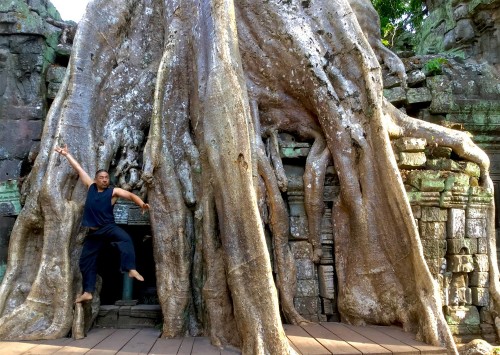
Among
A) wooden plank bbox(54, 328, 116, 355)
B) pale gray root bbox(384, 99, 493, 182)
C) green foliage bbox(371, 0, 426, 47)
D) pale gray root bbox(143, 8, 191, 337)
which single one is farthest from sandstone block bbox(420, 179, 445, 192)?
green foliage bbox(371, 0, 426, 47)

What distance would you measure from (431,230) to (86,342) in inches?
117

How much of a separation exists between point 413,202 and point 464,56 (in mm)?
3972

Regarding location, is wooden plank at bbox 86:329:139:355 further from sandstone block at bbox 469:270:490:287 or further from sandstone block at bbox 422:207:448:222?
sandstone block at bbox 469:270:490:287

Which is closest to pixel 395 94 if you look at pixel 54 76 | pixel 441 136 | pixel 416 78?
pixel 416 78

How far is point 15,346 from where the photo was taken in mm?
3121

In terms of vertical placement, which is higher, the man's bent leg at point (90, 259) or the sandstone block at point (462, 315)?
the man's bent leg at point (90, 259)

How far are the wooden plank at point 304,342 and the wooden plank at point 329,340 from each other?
41mm

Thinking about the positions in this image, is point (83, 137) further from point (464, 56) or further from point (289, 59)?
point (464, 56)

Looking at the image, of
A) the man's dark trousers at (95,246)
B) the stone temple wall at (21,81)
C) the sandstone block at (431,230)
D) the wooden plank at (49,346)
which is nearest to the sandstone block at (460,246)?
the sandstone block at (431,230)

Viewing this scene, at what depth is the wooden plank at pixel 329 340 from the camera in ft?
9.87

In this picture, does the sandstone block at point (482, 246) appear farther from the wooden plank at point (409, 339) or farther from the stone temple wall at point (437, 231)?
the wooden plank at point (409, 339)

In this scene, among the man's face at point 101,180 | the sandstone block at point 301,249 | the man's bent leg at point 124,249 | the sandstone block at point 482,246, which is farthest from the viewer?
the sandstone block at point 482,246

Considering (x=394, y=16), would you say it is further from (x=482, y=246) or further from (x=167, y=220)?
(x=167, y=220)

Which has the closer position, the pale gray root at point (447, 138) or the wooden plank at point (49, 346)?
the wooden plank at point (49, 346)
